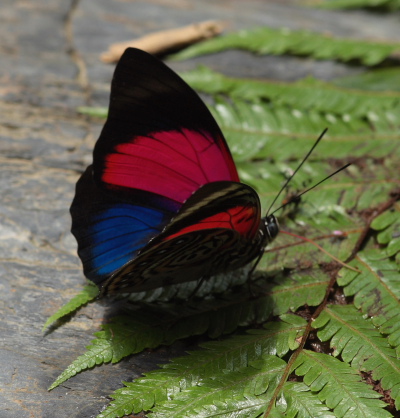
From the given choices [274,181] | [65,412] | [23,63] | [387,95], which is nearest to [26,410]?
[65,412]

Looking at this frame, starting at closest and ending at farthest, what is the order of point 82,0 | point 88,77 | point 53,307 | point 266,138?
point 53,307, point 266,138, point 88,77, point 82,0

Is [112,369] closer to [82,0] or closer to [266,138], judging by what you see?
[266,138]

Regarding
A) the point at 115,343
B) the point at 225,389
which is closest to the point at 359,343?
the point at 225,389

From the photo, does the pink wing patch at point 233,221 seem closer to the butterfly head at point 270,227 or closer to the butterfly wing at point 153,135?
the butterfly head at point 270,227

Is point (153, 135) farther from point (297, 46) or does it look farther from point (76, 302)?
point (297, 46)

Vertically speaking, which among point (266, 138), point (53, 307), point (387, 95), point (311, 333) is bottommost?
point (53, 307)

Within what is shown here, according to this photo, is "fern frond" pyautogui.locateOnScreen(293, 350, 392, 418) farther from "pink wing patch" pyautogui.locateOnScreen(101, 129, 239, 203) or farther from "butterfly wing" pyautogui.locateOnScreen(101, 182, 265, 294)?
"pink wing patch" pyautogui.locateOnScreen(101, 129, 239, 203)

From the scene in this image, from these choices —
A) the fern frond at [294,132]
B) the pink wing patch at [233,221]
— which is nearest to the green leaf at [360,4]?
the fern frond at [294,132]

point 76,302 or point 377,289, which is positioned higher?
point 377,289
